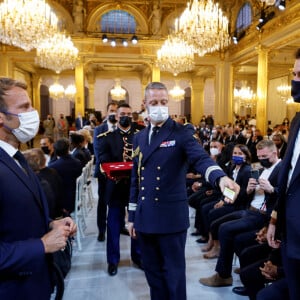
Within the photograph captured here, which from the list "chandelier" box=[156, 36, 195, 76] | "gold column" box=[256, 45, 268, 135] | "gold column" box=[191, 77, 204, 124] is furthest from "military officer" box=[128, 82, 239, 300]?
"gold column" box=[191, 77, 204, 124]

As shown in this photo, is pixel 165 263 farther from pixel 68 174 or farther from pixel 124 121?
pixel 68 174

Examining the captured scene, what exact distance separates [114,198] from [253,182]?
153 centimetres

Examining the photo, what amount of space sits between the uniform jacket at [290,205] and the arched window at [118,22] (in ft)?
49.1

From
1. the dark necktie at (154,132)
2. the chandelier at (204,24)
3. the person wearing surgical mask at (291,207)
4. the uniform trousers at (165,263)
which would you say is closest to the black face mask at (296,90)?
the person wearing surgical mask at (291,207)

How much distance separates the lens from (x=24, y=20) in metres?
7.65

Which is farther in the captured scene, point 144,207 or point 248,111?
point 248,111

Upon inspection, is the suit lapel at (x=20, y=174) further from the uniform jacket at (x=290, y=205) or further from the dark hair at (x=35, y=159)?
the dark hair at (x=35, y=159)

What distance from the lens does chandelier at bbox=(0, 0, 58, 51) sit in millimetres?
7570

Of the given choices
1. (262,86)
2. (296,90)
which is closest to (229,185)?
(296,90)

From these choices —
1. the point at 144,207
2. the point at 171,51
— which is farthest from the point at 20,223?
the point at 171,51

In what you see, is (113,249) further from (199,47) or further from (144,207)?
(199,47)

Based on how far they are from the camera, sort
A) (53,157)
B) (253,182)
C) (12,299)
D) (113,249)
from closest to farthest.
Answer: (12,299), (253,182), (113,249), (53,157)

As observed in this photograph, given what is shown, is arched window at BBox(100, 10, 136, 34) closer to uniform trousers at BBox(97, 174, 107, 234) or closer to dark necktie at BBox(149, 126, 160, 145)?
uniform trousers at BBox(97, 174, 107, 234)

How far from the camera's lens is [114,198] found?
3.84 meters
